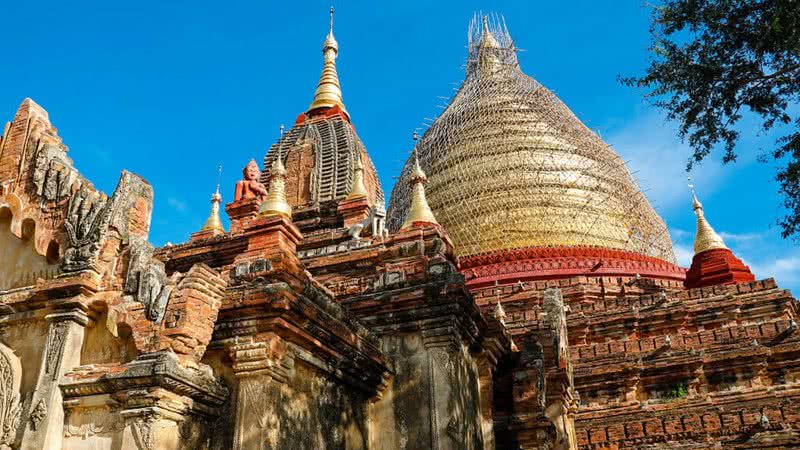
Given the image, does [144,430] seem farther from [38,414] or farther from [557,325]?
[557,325]

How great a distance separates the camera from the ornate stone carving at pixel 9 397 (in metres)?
6.89

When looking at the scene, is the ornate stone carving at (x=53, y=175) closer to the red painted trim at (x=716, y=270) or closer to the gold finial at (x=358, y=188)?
the gold finial at (x=358, y=188)

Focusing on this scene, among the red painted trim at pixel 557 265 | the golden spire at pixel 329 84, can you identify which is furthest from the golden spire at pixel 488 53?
the red painted trim at pixel 557 265

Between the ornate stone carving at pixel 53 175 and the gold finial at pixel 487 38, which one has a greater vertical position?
the gold finial at pixel 487 38

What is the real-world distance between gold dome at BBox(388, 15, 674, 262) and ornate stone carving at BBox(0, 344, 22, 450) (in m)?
23.9

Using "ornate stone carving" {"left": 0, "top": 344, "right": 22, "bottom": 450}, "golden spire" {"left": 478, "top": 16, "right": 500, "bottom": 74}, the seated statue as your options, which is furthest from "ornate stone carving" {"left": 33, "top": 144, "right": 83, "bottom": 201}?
"golden spire" {"left": 478, "top": 16, "right": 500, "bottom": 74}

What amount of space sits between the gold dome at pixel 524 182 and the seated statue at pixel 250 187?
9790mm

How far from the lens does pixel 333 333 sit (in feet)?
27.1

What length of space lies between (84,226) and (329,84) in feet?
81.7

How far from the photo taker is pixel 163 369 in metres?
6.25

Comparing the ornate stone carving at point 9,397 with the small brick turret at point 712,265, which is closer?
the ornate stone carving at point 9,397

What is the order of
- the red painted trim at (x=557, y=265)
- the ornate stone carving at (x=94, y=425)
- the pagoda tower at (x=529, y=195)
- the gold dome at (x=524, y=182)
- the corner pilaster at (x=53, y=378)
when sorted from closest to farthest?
the ornate stone carving at (x=94, y=425) < the corner pilaster at (x=53, y=378) < the red painted trim at (x=557, y=265) < the pagoda tower at (x=529, y=195) < the gold dome at (x=524, y=182)

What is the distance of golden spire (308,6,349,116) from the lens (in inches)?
1204

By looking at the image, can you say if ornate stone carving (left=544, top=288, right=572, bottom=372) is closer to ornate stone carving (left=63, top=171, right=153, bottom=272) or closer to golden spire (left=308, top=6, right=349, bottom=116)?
ornate stone carving (left=63, top=171, right=153, bottom=272)
